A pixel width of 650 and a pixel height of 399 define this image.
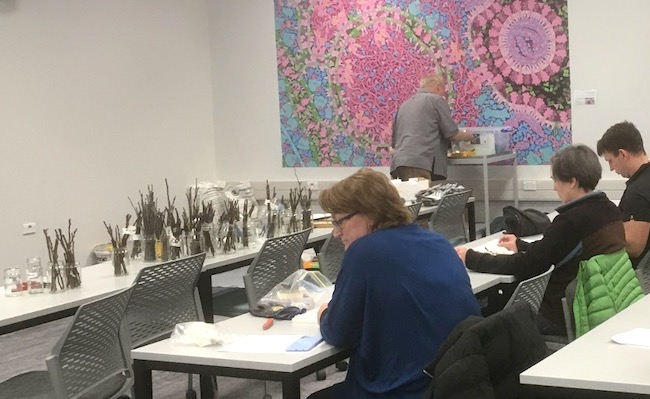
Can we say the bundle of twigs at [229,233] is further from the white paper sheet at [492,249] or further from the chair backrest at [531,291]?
the chair backrest at [531,291]

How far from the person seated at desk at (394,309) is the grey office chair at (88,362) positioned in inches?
37.1

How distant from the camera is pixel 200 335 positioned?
127 inches

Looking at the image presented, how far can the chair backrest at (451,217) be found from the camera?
21.6 feet

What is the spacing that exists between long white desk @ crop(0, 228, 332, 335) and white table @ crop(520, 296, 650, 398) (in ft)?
7.09

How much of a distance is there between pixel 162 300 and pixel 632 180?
2.43 m

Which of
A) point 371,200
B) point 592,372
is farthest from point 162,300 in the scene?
point 592,372

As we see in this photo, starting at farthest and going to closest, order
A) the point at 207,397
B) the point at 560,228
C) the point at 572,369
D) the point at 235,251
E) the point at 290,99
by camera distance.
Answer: the point at 290,99 < the point at 235,251 < the point at 207,397 < the point at 560,228 < the point at 572,369

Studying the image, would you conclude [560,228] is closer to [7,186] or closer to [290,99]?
[7,186]

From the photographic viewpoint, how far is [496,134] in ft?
28.9

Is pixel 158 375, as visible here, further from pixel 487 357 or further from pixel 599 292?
pixel 487 357

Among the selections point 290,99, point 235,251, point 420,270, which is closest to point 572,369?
point 420,270

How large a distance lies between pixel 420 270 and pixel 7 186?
5.81m

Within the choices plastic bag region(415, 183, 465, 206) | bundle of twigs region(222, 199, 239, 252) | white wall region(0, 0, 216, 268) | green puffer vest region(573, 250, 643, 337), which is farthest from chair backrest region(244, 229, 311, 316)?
white wall region(0, 0, 216, 268)

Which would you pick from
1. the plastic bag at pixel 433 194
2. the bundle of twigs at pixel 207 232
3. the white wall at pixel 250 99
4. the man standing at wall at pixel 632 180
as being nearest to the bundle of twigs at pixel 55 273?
the bundle of twigs at pixel 207 232
